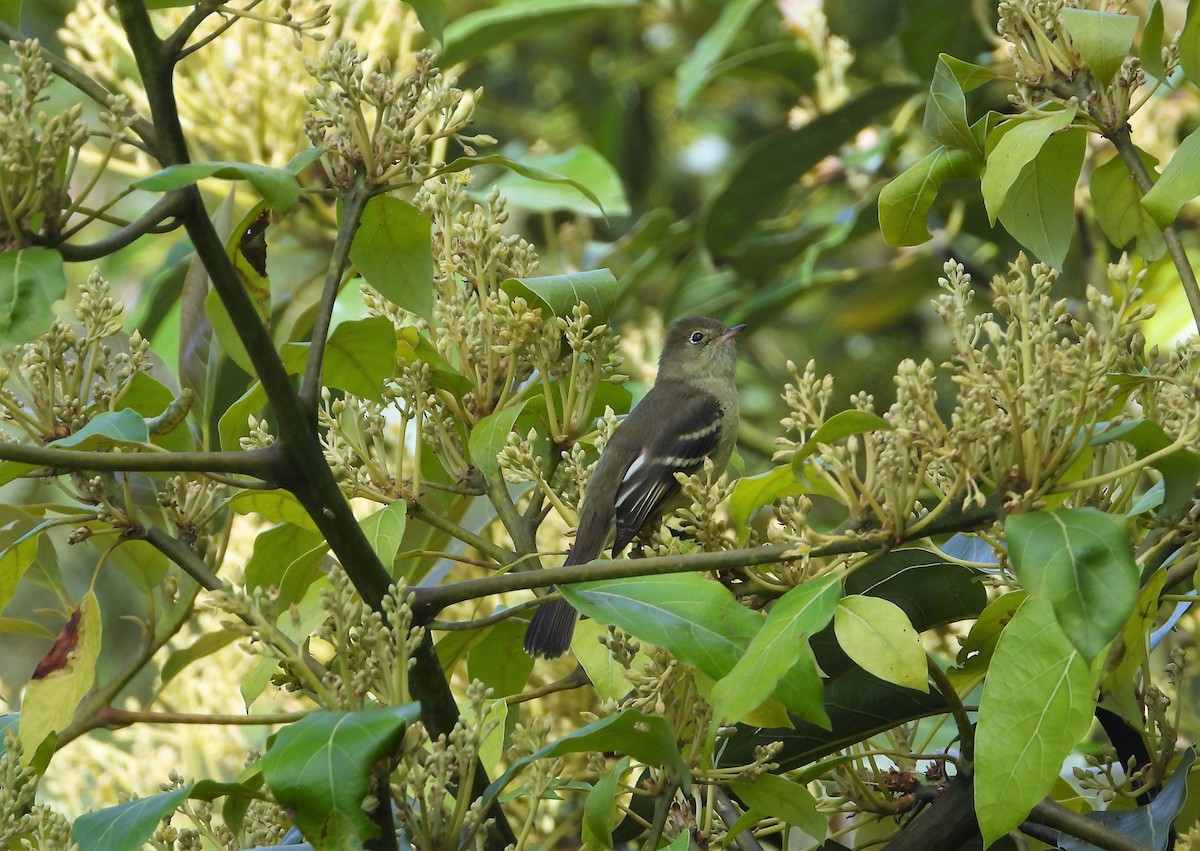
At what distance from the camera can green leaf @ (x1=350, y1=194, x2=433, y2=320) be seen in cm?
223

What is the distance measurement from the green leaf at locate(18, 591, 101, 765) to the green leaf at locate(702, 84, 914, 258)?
3443 millimetres

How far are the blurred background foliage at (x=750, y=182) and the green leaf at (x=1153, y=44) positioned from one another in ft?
4.30

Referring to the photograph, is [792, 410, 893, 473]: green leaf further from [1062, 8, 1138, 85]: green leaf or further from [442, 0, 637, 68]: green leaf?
[442, 0, 637, 68]: green leaf

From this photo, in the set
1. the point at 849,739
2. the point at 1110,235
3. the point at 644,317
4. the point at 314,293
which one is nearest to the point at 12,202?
the point at 849,739

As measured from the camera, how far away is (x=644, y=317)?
640cm

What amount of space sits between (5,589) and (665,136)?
6412 mm

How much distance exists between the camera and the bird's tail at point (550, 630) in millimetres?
2617

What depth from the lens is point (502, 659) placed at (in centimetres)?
253

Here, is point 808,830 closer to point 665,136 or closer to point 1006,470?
point 1006,470

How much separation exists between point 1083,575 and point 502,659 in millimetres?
1234

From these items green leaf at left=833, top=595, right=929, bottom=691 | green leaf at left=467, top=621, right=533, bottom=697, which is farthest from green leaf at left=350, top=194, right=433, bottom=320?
green leaf at left=833, top=595, right=929, bottom=691

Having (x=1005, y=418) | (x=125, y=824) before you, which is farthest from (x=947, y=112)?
(x=125, y=824)

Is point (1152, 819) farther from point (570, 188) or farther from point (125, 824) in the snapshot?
point (570, 188)

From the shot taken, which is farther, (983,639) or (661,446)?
(661,446)
